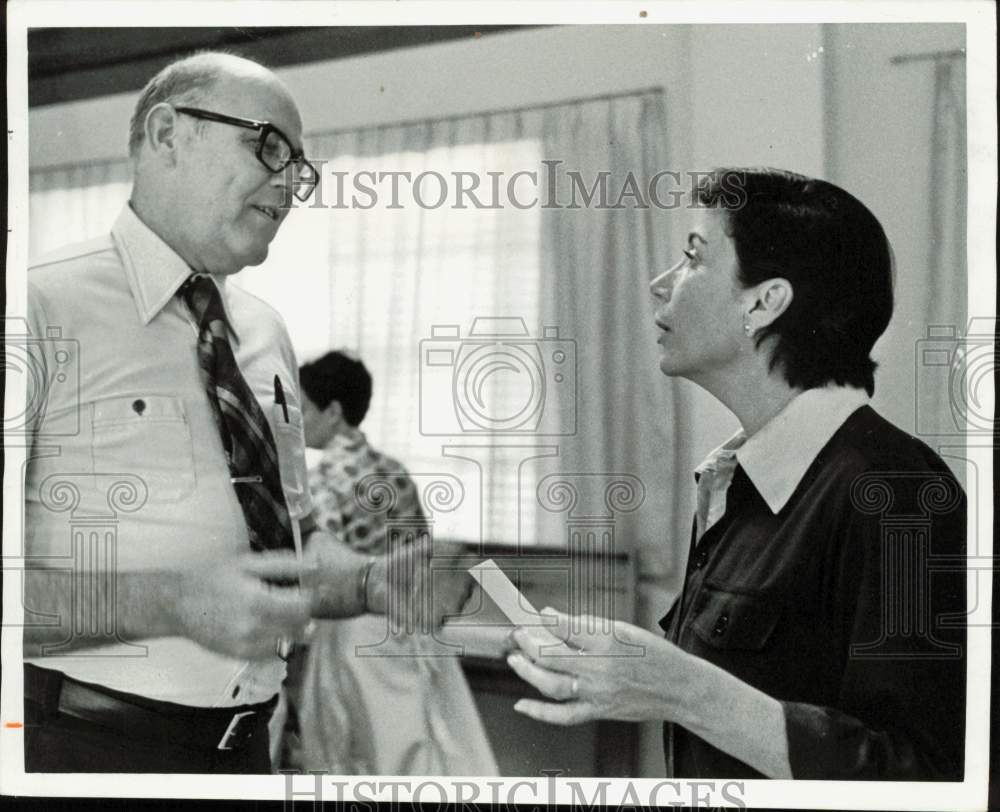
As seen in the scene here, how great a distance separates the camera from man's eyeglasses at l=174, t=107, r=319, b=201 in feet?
5.74

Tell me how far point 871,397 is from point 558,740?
0.77m

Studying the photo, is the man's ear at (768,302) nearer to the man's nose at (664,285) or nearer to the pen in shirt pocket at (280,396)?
the man's nose at (664,285)

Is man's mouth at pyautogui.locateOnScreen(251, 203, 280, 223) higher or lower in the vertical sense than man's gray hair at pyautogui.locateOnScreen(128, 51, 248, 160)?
lower

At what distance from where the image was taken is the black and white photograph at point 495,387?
1.74 m

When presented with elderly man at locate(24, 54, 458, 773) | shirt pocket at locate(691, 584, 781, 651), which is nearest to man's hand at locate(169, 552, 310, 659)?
elderly man at locate(24, 54, 458, 773)

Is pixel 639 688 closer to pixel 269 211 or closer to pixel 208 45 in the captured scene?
pixel 269 211

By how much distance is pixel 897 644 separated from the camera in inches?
68.3

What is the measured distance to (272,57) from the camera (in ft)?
5.79

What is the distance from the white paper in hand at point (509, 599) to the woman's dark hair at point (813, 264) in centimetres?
56

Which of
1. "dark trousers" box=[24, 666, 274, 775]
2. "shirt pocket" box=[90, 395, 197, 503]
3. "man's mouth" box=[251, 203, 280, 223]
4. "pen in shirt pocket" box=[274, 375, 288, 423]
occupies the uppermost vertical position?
"man's mouth" box=[251, 203, 280, 223]

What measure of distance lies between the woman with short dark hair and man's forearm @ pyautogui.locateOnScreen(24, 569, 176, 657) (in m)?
0.60

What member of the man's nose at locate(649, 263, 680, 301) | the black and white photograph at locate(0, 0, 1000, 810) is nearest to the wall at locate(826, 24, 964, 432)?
the black and white photograph at locate(0, 0, 1000, 810)

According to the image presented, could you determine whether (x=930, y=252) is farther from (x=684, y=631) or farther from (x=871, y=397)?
(x=684, y=631)

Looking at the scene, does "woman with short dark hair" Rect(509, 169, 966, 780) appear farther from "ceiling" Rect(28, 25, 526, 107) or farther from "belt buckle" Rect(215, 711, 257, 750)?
"ceiling" Rect(28, 25, 526, 107)
